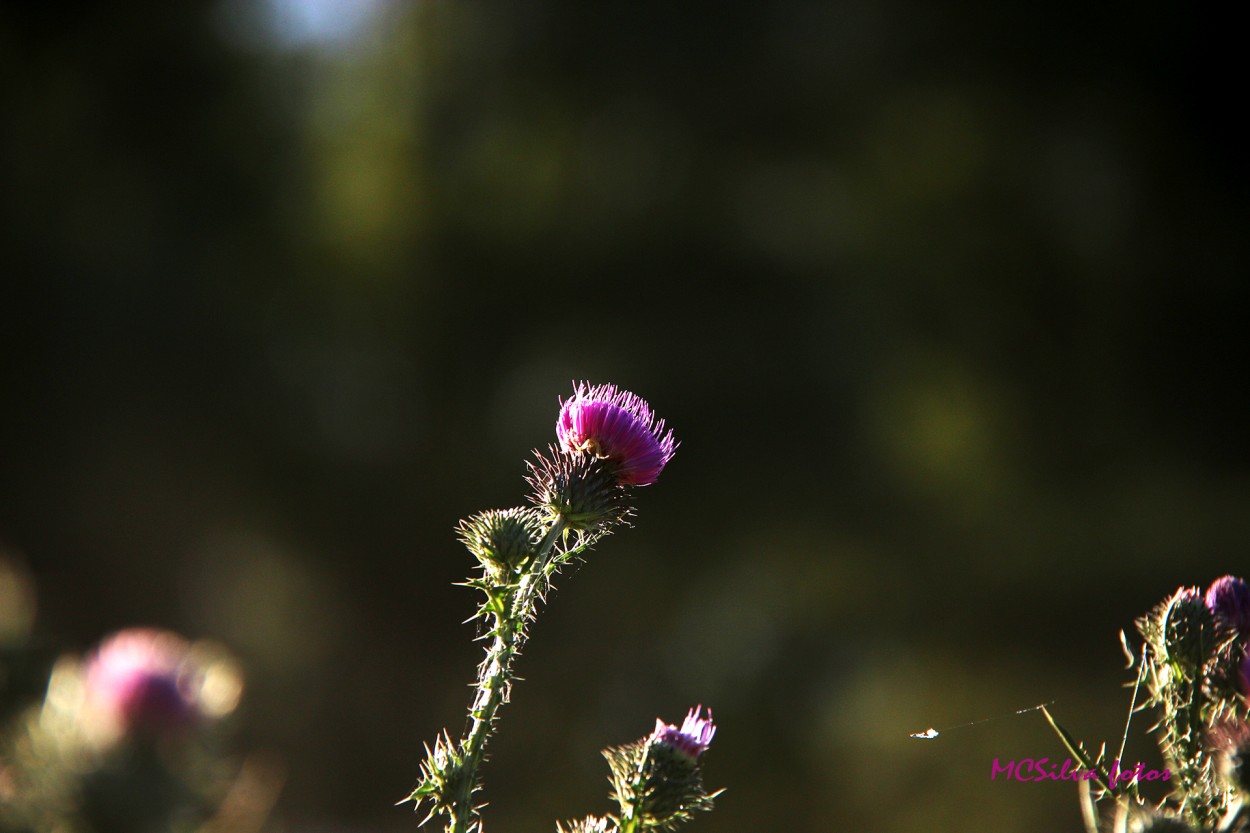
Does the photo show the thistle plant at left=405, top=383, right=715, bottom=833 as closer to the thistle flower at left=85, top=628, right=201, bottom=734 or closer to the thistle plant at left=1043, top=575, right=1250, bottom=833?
the thistle flower at left=85, top=628, right=201, bottom=734

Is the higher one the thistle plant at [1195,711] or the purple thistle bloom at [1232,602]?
the purple thistle bloom at [1232,602]

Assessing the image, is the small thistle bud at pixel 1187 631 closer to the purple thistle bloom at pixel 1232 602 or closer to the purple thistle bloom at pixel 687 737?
the purple thistle bloom at pixel 1232 602

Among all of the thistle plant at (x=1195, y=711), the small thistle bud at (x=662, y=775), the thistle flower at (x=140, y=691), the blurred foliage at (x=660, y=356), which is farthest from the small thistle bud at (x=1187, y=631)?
the blurred foliage at (x=660, y=356)

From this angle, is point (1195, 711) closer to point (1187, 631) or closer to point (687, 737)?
point (1187, 631)

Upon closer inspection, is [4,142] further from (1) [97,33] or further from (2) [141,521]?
(2) [141,521]

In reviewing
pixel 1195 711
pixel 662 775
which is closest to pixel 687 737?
pixel 662 775

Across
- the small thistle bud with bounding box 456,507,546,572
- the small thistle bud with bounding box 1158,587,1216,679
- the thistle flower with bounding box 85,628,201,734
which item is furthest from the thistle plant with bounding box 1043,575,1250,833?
the thistle flower with bounding box 85,628,201,734
